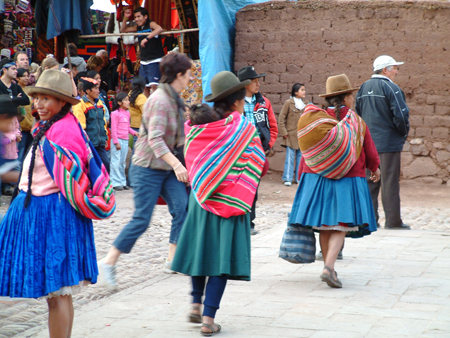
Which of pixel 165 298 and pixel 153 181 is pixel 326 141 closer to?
pixel 153 181

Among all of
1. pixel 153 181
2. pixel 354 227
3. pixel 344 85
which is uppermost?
pixel 344 85

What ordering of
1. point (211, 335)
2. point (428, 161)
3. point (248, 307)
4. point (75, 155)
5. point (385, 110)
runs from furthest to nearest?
point (428, 161)
point (385, 110)
point (248, 307)
point (211, 335)
point (75, 155)

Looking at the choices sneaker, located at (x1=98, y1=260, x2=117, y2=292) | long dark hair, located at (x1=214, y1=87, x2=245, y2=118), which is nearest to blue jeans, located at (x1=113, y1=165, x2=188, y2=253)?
sneaker, located at (x1=98, y1=260, x2=117, y2=292)

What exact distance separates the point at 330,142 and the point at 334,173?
27 cm

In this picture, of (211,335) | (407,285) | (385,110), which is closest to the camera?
(211,335)

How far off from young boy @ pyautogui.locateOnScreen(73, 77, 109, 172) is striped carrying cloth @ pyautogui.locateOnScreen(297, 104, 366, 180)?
15.9 feet

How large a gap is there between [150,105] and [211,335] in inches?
76.2

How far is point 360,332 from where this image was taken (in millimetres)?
3914

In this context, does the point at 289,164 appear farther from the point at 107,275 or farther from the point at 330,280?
the point at 107,275

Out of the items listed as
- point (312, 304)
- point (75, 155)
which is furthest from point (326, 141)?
point (75, 155)

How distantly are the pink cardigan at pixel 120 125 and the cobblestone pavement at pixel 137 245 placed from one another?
1.09 metres

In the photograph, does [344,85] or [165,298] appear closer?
[165,298]

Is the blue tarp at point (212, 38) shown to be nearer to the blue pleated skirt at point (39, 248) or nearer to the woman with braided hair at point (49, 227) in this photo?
the woman with braided hair at point (49, 227)

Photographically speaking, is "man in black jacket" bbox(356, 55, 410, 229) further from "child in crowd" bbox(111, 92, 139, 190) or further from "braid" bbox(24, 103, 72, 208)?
"braid" bbox(24, 103, 72, 208)
